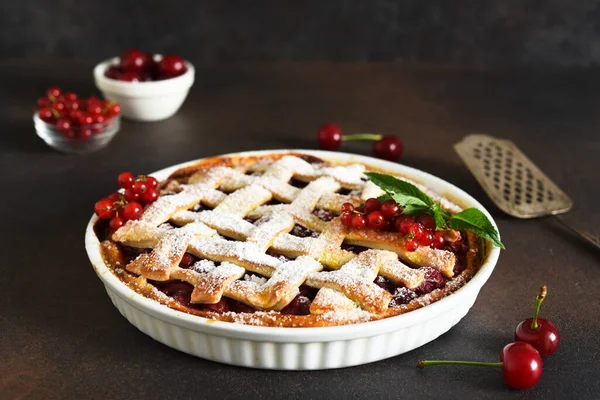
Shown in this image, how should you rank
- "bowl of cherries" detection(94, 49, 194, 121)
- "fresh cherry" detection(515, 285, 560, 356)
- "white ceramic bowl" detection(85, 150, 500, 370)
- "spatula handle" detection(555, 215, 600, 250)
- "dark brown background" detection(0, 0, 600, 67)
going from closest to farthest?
1. "white ceramic bowl" detection(85, 150, 500, 370)
2. "fresh cherry" detection(515, 285, 560, 356)
3. "spatula handle" detection(555, 215, 600, 250)
4. "bowl of cherries" detection(94, 49, 194, 121)
5. "dark brown background" detection(0, 0, 600, 67)

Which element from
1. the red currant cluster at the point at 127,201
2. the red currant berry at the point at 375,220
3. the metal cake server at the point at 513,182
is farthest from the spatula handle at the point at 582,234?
the red currant cluster at the point at 127,201

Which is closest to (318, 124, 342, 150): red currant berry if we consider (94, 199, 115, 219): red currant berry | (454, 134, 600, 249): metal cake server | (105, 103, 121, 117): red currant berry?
(454, 134, 600, 249): metal cake server

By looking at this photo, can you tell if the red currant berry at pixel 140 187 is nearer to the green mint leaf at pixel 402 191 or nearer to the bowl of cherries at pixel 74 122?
the green mint leaf at pixel 402 191

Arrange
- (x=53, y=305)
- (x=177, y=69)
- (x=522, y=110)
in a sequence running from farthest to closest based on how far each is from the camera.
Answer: (x=522, y=110)
(x=177, y=69)
(x=53, y=305)

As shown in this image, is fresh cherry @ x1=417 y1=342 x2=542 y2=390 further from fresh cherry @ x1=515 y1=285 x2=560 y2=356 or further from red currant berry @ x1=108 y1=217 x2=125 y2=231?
red currant berry @ x1=108 y1=217 x2=125 y2=231

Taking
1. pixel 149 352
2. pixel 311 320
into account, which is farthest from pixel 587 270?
pixel 149 352

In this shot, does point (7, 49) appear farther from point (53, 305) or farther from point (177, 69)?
point (53, 305)
